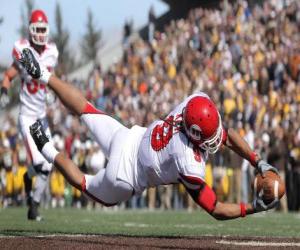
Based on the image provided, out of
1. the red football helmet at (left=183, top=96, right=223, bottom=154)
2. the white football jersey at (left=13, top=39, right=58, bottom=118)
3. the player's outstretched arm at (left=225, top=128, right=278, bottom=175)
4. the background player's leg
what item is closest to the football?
the red football helmet at (left=183, top=96, right=223, bottom=154)

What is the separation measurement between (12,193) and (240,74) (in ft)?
20.3

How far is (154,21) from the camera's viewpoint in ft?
94.3

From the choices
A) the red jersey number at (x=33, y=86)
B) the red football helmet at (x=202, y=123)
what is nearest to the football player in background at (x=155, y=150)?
the red football helmet at (x=202, y=123)

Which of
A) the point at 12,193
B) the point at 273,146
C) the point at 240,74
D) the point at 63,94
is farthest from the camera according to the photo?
the point at 12,193

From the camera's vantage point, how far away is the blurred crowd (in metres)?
16.3

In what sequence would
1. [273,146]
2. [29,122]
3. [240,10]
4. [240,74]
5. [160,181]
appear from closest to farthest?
[160,181] → [29,122] → [273,146] → [240,74] → [240,10]

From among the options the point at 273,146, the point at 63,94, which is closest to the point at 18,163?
the point at 273,146

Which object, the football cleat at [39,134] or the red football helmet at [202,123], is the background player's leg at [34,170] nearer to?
the football cleat at [39,134]

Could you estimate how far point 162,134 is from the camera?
7.11 metres

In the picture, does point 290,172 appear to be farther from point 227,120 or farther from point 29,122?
point 29,122

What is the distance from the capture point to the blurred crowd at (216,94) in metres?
16.3

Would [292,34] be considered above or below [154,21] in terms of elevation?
below

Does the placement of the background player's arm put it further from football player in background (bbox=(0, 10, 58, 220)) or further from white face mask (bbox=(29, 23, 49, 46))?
white face mask (bbox=(29, 23, 49, 46))

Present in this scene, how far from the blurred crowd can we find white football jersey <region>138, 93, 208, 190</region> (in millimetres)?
8506
